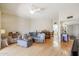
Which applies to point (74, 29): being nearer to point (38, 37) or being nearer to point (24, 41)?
point (38, 37)

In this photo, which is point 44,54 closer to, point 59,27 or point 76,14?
point 59,27

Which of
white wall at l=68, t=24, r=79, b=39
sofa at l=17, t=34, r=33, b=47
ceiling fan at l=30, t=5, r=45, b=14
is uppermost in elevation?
ceiling fan at l=30, t=5, r=45, b=14

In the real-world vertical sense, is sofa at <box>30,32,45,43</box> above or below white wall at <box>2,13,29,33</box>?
below

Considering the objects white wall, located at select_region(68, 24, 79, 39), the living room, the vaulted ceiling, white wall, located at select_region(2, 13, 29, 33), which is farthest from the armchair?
white wall, located at select_region(68, 24, 79, 39)

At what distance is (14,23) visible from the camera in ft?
5.41

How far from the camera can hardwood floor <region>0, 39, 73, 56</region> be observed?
161cm

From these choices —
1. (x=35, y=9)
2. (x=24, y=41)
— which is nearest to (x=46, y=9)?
(x=35, y=9)

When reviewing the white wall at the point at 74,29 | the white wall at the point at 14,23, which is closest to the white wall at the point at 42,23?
the white wall at the point at 14,23

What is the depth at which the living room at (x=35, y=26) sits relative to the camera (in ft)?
5.31

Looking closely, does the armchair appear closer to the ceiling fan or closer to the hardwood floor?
the hardwood floor

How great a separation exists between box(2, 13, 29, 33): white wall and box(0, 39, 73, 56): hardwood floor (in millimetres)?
248

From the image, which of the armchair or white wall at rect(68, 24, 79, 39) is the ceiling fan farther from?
white wall at rect(68, 24, 79, 39)

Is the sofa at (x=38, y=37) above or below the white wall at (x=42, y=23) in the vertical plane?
below

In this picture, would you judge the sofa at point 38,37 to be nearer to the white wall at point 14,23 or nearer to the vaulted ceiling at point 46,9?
the white wall at point 14,23
